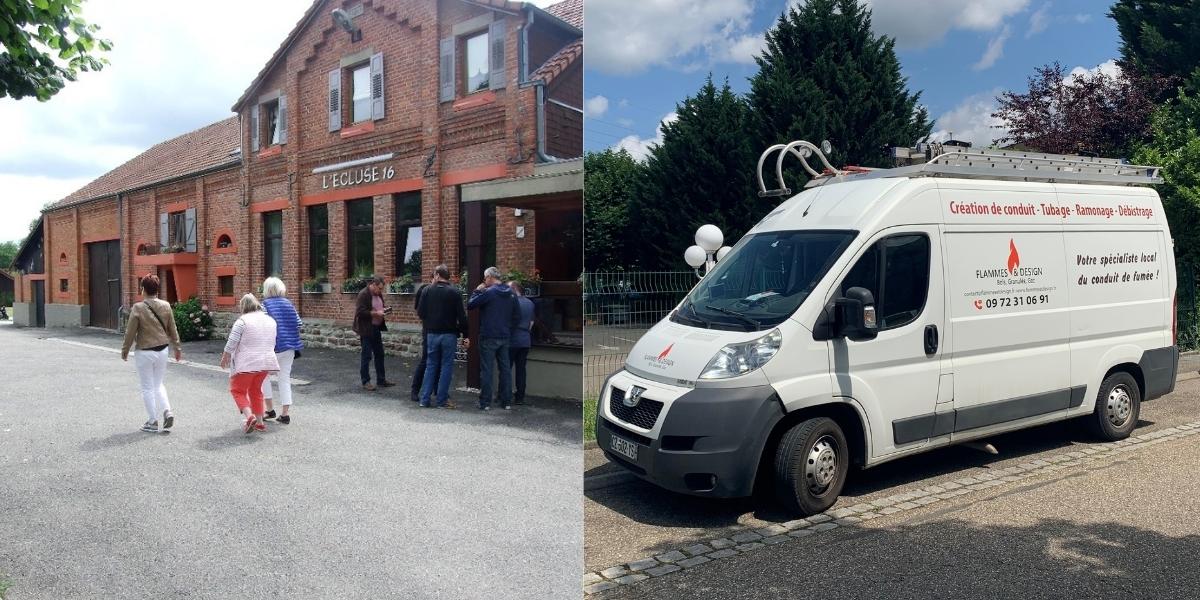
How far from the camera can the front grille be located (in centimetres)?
368

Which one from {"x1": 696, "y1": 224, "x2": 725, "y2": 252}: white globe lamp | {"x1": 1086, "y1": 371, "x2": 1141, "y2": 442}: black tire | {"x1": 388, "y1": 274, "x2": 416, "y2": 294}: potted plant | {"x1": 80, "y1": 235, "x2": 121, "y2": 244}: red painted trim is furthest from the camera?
{"x1": 696, "y1": 224, "x2": 725, "y2": 252}: white globe lamp

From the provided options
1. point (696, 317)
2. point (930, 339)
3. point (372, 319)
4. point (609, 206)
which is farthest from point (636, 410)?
point (609, 206)

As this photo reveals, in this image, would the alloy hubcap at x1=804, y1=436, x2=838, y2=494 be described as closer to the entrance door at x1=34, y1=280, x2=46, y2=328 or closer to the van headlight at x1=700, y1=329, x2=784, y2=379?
the van headlight at x1=700, y1=329, x2=784, y2=379

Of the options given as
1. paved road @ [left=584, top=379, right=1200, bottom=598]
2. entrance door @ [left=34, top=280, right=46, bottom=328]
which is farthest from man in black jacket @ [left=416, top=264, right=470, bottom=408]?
paved road @ [left=584, top=379, right=1200, bottom=598]

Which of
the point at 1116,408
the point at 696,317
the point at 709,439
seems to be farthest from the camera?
the point at 1116,408

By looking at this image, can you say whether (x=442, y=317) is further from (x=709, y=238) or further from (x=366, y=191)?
(x=709, y=238)

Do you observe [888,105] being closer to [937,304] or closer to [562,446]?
[937,304]

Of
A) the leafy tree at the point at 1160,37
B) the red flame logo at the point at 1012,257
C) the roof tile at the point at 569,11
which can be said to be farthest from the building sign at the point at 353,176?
the leafy tree at the point at 1160,37

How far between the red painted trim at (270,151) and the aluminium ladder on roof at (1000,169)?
368 cm

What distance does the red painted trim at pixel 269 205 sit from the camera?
129 cm

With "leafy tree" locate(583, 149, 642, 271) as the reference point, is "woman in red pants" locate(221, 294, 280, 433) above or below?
below

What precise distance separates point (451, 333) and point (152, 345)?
52 cm

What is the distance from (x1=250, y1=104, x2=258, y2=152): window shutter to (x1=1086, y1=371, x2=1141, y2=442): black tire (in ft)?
18.6

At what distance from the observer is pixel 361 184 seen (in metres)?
1.24
